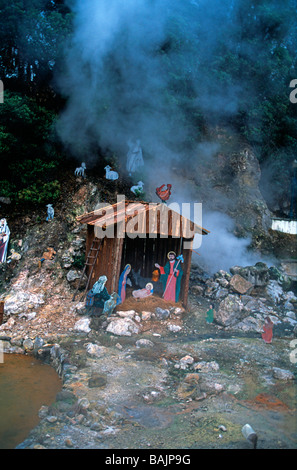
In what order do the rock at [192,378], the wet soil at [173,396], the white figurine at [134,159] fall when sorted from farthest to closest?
the white figurine at [134,159] → the rock at [192,378] → the wet soil at [173,396]

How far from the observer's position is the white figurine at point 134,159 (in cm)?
1562

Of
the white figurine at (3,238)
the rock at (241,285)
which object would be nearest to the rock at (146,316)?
the rock at (241,285)

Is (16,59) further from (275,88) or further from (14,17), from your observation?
(275,88)

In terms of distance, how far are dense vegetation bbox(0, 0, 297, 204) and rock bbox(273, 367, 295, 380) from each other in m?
10.6

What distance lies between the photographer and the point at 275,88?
1986cm

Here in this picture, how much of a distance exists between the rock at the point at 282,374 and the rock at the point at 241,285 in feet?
15.9

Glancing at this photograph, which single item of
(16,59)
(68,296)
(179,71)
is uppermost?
(179,71)

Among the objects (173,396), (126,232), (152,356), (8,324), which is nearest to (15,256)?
(8,324)

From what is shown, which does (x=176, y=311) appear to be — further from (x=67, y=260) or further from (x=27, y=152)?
(x=27, y=152)

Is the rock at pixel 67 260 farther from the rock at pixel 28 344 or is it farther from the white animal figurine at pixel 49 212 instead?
the rock at pixel 28 344

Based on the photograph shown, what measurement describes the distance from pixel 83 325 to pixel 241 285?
5643mm

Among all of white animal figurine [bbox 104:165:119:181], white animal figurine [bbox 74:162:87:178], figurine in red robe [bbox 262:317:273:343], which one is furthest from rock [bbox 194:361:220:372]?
white animal figurine [bbox 74:162:87:178]

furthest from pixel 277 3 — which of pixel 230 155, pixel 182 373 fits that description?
pixel 182 373
